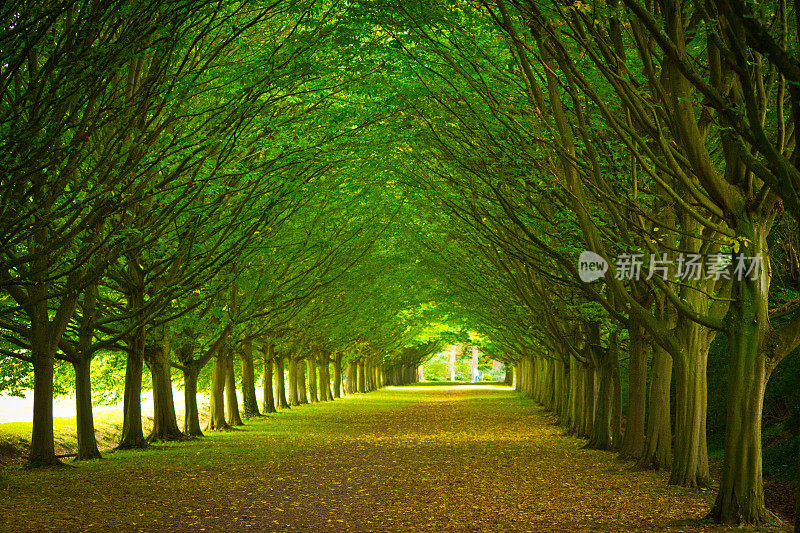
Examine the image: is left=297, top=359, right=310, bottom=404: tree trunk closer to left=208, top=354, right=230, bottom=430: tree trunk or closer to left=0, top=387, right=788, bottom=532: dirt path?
left=208, top=354, right=230, bottom=430: tree trunk

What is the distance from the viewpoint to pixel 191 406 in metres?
24.8

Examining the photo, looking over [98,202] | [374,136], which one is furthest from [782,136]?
[374,136]

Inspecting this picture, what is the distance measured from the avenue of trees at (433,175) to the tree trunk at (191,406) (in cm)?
10

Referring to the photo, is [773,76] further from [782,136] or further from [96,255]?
[96,255]

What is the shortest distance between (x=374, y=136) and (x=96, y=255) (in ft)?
21.1

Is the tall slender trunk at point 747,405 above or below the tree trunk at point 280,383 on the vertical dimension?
above

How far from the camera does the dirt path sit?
10141mm

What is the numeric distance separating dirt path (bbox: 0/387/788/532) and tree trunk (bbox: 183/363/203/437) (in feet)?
5.98

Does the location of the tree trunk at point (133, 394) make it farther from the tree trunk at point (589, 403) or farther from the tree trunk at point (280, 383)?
the tree trunk at point (280, 383)

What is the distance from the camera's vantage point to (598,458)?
17.9 m

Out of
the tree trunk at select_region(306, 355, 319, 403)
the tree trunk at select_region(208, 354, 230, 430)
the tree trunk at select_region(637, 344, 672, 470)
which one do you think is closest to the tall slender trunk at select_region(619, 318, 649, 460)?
the tree trunk at select_region(637, 344, 672, 470)

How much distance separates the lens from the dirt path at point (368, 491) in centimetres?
1014

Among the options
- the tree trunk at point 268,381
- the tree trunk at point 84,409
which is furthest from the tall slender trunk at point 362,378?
the tree trunk at point 84,409

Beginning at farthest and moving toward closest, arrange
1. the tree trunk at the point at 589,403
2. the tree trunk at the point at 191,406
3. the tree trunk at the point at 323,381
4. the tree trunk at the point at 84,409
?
the tree trunk at the point at 323,381, the tree trunk at the point at 191,406, the tree trunk at the point at 589,403, the tree trunk at the point at 84,409
